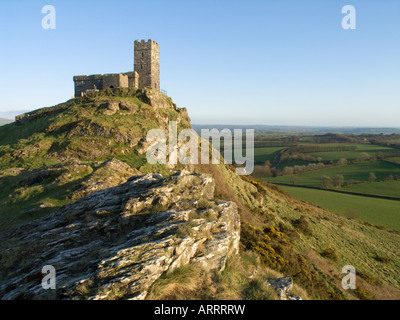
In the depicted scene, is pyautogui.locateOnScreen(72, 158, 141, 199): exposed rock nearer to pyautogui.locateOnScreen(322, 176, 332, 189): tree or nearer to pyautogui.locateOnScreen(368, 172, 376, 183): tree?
pyautogui.locateOnScreen(322, 176, 332, 189): tree

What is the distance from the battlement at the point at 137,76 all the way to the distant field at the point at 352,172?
60.9m

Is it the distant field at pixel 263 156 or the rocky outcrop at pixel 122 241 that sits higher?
the rocky outcrop at pixel 122 241

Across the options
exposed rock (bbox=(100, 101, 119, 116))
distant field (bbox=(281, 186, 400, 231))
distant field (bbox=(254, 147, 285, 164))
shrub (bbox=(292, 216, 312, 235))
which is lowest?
distant field (bbox=(281, 186, 400, 231))

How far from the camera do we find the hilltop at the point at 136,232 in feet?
23.2

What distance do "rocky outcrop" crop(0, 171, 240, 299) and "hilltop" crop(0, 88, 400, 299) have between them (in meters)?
0.04

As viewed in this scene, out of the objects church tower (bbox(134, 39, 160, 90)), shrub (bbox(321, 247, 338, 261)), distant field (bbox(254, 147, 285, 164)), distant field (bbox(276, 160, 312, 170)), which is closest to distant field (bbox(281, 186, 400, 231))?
shrub (bbox(321, 247, 338, 261))

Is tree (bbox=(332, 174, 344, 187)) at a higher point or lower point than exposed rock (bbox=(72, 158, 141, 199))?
lower

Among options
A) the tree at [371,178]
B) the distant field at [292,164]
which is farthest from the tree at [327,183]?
the distant field at [292,164]

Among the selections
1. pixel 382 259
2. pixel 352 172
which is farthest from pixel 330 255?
pixel 352 172

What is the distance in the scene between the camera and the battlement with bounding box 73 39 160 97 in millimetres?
36969

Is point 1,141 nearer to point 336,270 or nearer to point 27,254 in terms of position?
point 27,254

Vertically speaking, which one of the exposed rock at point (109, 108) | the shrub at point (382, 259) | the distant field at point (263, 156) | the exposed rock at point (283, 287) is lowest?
the shrub at point (382, 259)

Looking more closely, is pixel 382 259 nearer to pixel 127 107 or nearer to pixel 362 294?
pixel 362 294

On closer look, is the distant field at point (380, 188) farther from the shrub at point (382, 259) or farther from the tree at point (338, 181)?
the shrub at point (382, 259)
